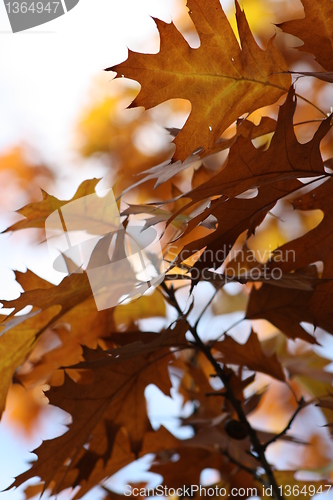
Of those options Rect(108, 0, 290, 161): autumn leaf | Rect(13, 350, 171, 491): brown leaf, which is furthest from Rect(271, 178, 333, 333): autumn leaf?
Rect(13, 350, 171, 491): brown leaf

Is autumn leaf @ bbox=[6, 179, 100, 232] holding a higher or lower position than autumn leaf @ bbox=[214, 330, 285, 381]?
higher

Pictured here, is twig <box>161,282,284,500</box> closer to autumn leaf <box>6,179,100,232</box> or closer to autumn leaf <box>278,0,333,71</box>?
autumn leaf <box>6,179,100,232</box>

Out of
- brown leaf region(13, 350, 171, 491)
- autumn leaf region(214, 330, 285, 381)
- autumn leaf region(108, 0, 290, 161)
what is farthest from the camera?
autumn leaf region(214, 330, 285, 381)

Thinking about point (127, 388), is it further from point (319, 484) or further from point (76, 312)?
point (319, 484)

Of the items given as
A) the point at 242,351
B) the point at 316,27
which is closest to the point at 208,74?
the point at 316,27

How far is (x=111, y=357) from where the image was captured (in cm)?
59

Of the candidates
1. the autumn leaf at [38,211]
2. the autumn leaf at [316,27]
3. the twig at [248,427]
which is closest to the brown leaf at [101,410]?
the twig at [248,427]

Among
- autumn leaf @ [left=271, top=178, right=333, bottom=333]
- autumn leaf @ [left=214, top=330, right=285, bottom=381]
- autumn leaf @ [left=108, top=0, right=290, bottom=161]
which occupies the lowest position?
autumn leaf @ [left=214, top=330, right=285, bottom=381]

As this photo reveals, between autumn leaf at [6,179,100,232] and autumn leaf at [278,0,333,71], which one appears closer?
autumn leaf at [278,0,333,71]

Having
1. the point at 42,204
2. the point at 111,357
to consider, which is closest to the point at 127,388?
the point at 111,357

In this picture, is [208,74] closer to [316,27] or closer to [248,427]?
[316,27]

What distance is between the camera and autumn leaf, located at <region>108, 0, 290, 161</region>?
1.74ft

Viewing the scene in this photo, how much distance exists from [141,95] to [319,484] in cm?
68

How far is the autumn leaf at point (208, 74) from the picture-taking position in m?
0.53
